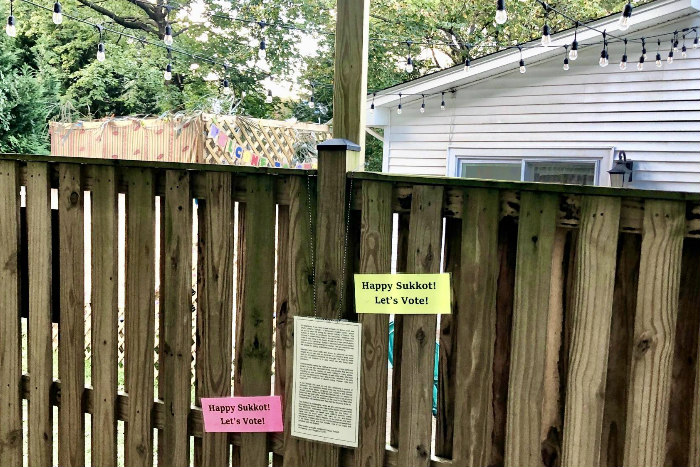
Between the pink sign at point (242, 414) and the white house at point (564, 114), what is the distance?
3.85m

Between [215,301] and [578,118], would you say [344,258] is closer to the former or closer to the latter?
[215,301]

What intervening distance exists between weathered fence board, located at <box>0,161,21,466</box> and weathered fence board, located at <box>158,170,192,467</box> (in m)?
0.49

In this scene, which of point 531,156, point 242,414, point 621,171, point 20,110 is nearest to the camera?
point 242,414

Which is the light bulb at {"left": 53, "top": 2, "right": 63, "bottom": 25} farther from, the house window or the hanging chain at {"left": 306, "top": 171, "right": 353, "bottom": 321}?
the house window

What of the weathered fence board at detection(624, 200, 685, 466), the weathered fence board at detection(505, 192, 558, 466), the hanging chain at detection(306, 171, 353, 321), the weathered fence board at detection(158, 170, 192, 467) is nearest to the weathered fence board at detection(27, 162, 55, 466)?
the weathered fence board at detection(158, 170, 192, 467)

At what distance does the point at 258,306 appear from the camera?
1371 millimetres

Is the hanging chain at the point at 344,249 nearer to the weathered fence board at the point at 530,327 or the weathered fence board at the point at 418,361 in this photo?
the weathered fence board at the point at 418,361

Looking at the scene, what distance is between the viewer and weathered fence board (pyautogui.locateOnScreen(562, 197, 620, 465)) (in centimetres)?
107

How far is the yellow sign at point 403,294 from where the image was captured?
3.97 feet

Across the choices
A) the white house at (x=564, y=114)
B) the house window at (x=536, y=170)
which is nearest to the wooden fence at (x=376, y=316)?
the house window at (x=536, y=170)

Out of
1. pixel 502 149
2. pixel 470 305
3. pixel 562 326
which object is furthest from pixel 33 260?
pixel 502 149

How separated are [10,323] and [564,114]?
437 centimetres

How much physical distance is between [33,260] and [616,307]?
4.78ft

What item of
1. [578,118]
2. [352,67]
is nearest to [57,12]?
[352,67]
